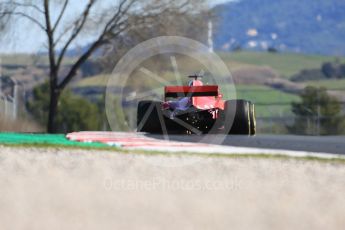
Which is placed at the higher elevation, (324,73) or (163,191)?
(324,73)

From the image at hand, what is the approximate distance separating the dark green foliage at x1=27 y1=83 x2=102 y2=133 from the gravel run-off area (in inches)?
1188

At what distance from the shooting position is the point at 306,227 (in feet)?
35.0

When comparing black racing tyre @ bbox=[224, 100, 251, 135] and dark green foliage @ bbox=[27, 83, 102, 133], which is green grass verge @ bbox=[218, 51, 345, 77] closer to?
dark green foliage @ bbox=[27, 83, 102, 133]

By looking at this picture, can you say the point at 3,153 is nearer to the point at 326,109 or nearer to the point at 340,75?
the point at 326,109

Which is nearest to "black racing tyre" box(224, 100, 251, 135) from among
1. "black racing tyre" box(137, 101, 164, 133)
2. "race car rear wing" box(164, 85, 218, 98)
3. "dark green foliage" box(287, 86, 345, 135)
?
"race car rear wing" box(164, 85, 218, 98)

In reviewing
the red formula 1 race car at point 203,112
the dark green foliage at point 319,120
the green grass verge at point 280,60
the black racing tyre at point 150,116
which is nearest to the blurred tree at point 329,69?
the green grass verge at point 280,60

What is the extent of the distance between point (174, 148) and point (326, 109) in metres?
22.6

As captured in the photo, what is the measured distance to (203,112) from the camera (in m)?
20.2

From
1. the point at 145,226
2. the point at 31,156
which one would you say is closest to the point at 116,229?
the point at 145,226

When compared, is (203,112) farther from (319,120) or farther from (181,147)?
(319,120)

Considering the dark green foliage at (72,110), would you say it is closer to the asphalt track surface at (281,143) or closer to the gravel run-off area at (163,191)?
the asphalt track surface at (281,143)

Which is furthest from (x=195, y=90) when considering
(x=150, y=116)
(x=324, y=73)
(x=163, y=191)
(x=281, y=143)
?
(x=324, y=73)

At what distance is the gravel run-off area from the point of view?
10.7 metres

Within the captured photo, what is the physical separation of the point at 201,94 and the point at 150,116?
1529mm
